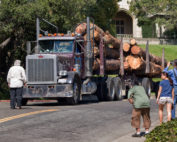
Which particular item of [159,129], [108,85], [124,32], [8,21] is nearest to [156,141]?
[159,129]

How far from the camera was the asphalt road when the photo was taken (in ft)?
36.9

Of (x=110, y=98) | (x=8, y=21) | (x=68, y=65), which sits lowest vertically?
(x=110, y=98)

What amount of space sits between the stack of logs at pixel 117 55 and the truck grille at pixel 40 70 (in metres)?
3.32

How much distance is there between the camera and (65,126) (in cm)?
1282

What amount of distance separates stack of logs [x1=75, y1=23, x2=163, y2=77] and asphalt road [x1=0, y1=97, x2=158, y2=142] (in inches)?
295

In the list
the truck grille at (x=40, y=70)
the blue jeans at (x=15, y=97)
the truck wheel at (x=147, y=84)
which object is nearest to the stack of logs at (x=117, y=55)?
the truck wheel at (x=147, y=84)

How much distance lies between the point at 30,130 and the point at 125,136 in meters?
2.29

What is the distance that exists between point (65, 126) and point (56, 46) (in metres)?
8.95

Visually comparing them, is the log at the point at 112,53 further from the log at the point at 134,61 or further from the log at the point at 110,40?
the log at the point at 134,61

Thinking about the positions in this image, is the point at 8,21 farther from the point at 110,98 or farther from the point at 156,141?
the point at 156,141

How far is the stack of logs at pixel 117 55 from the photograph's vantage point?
23516 millimetres

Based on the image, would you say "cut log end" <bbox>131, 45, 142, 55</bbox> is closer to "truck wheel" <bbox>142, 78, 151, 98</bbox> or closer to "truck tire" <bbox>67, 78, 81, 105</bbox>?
"truck wheel" <bbox>142, 78, 151, 98</bbox>

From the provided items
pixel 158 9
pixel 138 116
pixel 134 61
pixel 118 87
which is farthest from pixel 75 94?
pixel 158 9

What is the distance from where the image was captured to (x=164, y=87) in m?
12.9
